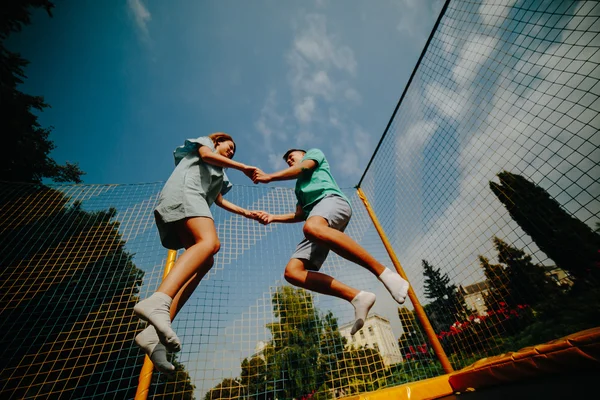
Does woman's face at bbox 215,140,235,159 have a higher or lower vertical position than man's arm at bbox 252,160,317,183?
higher

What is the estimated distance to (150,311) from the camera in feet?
3.64

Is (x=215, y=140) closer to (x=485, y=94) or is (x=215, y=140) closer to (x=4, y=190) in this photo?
(x=485, y=94)

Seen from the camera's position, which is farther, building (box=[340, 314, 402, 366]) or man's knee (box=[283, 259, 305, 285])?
building (box=[340, 314, 402, 366])

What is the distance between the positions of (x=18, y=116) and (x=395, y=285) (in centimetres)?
1285

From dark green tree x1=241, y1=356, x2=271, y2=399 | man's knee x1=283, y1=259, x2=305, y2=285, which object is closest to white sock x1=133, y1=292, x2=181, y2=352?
man's knee x1=283, y1=259, x2=305, y2=285

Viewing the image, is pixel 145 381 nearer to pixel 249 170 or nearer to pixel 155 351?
pixel 155 351

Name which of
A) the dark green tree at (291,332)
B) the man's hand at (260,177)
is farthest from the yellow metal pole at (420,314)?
the man's hand at (260,177)

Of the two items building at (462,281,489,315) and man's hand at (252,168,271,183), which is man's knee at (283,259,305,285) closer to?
man's hand at (252,168,271,183)

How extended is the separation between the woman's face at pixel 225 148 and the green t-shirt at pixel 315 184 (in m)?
0.73

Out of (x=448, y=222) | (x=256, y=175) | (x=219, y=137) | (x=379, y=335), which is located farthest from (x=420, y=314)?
(x=379, y=335)

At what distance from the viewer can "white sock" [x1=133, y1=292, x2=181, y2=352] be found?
109 cm

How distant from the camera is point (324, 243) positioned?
1.65 meters

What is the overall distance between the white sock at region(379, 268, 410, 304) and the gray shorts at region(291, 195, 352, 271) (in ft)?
1.69

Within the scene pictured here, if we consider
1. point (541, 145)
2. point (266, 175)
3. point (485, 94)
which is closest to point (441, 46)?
point (485, 94)
